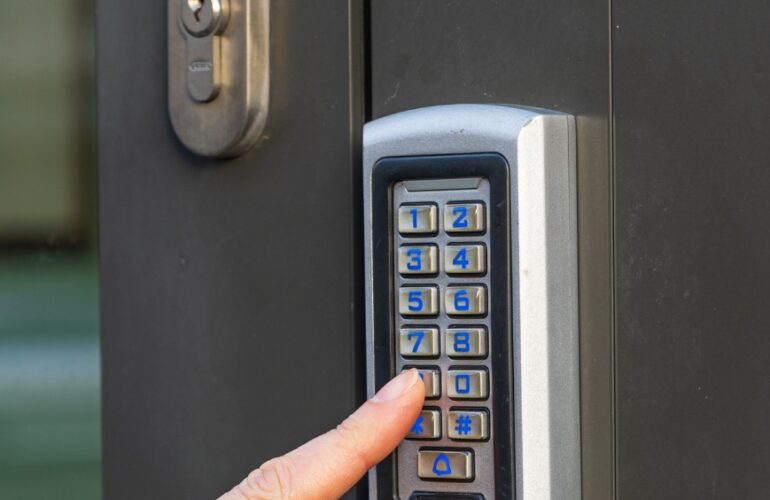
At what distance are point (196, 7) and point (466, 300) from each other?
336 millimetres

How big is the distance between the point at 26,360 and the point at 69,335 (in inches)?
17.2

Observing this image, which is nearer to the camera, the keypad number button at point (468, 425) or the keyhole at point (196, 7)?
the keypad number button at point (468, 425)

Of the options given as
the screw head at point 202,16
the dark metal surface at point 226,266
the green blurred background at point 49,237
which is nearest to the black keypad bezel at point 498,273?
the dark metal surface at point 226,266

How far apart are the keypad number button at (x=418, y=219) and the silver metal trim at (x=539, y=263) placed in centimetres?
4

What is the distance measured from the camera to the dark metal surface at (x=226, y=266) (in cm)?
83

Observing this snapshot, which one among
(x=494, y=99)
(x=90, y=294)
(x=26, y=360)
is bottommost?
(x=26, y=360)

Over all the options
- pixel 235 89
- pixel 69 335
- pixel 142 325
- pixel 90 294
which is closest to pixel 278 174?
pixel 235 89

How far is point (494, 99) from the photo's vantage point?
2.49 feet

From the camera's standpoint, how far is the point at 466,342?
724 millimetres

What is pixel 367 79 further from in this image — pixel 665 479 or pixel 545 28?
pixel 665 479

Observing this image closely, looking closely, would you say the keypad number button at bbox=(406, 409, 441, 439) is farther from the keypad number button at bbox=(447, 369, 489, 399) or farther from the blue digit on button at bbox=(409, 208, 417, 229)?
the blue digit on button at bbox=(409, 208, 417, 229)

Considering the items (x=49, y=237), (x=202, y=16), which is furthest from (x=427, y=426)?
(x=49, y=237)

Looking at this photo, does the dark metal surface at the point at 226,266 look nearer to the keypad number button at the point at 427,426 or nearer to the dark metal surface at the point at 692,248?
the keypad number button at the point at 427,426

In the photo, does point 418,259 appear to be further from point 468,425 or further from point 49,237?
point 49,237
